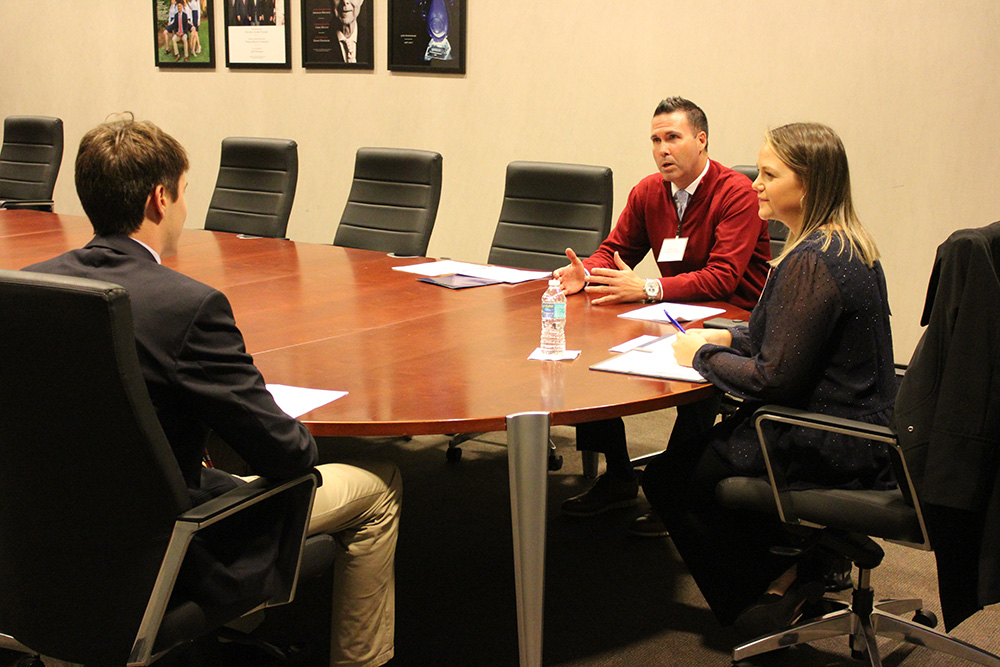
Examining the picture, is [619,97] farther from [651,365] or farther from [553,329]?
[651,365]

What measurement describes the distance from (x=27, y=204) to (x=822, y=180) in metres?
5.28

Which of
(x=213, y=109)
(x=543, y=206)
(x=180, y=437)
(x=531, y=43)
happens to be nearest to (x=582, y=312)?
(x=543, y=206)

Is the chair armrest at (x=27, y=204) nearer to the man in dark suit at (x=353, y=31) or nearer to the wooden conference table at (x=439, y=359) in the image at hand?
the man in dark suit at (x=353, y=31)

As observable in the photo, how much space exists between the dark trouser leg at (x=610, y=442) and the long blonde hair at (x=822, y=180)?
1.15 meters

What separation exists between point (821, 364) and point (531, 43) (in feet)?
12.9

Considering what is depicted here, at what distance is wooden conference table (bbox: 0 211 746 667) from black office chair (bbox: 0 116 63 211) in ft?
8.97

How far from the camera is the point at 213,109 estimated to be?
Result: 711cm

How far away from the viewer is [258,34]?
22.1 ft

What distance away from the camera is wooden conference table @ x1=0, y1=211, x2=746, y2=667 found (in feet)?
6.32

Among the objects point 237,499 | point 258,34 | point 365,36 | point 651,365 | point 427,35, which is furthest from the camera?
point 258,34

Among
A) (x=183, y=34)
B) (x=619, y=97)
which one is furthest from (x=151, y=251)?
(x=183, y=34)

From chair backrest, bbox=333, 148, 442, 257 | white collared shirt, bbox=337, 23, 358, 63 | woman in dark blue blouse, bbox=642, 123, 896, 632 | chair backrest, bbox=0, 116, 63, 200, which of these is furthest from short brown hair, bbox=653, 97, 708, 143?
chair backrest, bbox=0, 116, 63, 200

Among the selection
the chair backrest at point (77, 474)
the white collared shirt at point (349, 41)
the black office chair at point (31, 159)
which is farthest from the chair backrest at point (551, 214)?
the black office chair at point (31, 159)

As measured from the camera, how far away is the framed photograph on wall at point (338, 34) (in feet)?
20.3
